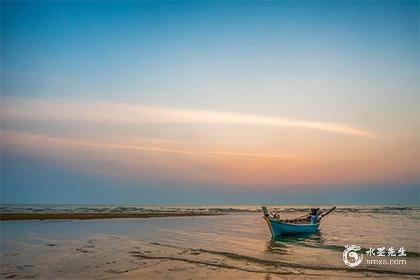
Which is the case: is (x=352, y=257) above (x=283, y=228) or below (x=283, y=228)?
below

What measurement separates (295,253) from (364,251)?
4.54m

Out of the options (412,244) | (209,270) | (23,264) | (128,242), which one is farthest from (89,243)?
(412,244)

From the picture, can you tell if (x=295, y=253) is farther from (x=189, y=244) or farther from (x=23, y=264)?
(x=23, y=264)

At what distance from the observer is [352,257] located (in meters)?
18.8

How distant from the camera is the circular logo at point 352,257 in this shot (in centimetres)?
1699

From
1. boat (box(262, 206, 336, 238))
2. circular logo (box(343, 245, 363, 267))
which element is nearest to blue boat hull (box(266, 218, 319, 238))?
boat (box(262, 206, 336, 238))

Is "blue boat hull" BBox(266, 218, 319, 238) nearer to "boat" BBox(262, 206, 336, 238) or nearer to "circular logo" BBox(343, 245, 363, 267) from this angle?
"boat" BBox(262, 206, 336, 238)

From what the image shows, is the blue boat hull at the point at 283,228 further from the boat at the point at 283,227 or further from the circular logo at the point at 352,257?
the circular logo at the point at 352,257

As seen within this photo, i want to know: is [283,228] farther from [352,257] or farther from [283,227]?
[352,257]

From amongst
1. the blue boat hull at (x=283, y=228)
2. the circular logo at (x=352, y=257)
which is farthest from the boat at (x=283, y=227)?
the circular logo at (x=352, y=257)

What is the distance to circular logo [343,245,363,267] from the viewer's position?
16986 mm

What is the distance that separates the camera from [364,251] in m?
21.3

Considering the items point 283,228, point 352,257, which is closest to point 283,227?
point 283,228

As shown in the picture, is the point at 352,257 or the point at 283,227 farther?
the point at 283,227
